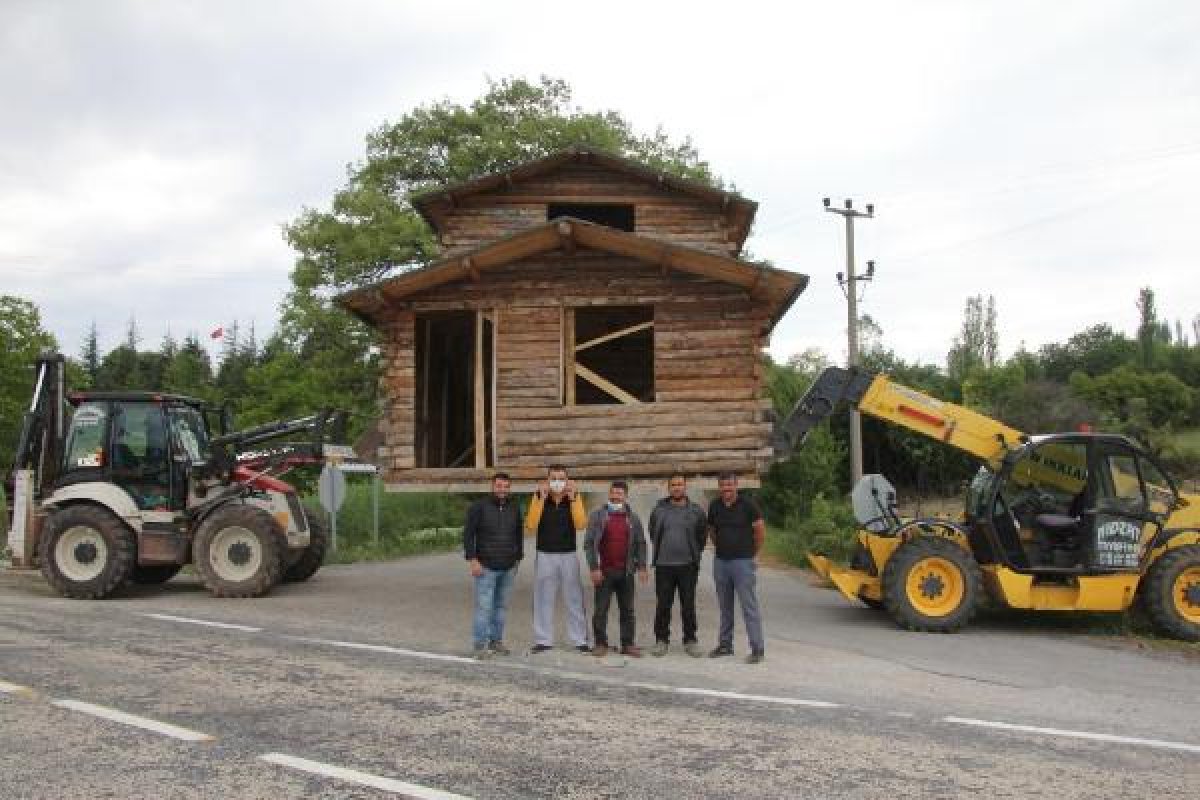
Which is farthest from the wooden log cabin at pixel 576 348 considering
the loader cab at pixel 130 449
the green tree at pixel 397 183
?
the green tree at pixel 397 183

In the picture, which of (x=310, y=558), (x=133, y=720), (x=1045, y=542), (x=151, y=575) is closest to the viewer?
(x=133, y=720)

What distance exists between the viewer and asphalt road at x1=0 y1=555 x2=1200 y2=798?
5641 mm

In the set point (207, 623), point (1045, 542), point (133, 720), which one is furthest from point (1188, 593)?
point (207, 623)

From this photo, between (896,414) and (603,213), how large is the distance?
7075 mm

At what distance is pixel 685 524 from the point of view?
1002cm

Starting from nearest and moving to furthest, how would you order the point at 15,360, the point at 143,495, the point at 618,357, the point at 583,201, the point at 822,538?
the point at 143,495, the point at 583,201, the point at 618,357, the point at 822,538, the point at 15,360

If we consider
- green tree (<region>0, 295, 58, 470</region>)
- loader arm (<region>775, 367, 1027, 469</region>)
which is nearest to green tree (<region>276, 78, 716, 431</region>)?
green tree (<region>0, 295, 58, 470</region>)

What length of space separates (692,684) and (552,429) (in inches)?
196

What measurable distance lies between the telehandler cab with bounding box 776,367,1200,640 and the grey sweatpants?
386 cm

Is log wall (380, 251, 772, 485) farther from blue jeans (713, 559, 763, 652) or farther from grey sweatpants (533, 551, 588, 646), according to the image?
blue jeans (713, 559, 763, 652)

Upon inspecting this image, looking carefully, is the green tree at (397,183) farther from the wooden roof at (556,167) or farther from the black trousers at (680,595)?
the black trousers at (680,595)

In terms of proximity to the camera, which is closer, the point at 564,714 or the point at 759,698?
the point at 564,714

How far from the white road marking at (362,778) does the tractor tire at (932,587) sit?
7564mm

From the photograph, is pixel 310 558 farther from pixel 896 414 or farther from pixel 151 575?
pixel 896 414
